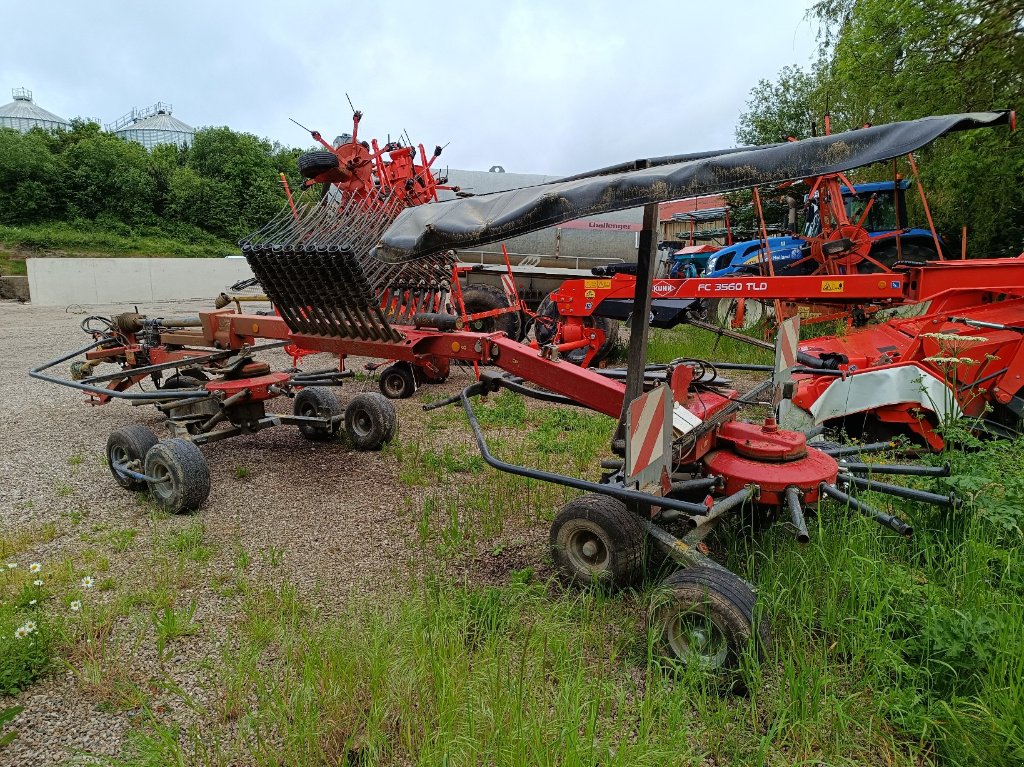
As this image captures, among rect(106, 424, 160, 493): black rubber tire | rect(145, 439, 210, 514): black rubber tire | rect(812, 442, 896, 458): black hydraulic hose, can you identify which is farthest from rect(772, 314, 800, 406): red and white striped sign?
rect(106, 424, 160, 493): black rubber tire

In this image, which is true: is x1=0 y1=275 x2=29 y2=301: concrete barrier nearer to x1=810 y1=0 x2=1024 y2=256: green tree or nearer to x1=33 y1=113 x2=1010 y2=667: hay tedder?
x1=33 y1=113 x2=1010 y2=667: hay tedder

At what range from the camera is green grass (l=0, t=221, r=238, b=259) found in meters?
26.3

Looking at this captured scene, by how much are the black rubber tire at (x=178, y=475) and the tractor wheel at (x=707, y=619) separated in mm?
3104

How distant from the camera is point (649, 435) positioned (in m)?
2.55

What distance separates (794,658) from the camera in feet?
8.05

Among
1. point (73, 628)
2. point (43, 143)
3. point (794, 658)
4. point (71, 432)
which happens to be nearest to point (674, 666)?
point (794, 658)

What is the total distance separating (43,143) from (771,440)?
3752cm

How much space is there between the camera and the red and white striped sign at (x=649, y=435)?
7.99 ft

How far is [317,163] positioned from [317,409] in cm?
223

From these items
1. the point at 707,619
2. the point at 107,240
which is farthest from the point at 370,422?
the point at 107,240

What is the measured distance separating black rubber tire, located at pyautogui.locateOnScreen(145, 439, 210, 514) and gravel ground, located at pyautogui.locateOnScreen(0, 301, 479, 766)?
0.13m

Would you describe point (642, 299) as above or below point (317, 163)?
below

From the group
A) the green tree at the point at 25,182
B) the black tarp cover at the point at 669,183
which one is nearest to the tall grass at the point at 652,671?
the black tarp cover at the point at 669,183

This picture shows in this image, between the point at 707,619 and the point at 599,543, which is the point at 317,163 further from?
the point at 707,619
